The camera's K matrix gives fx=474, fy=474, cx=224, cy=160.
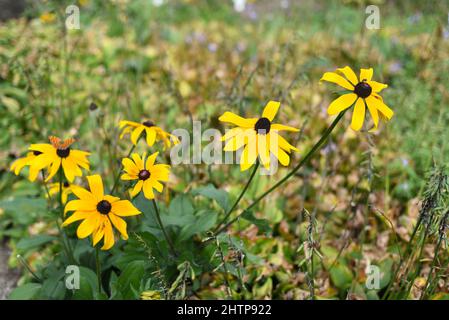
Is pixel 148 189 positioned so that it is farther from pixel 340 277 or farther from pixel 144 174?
pixel 340 277

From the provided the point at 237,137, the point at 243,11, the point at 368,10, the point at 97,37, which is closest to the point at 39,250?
the point at 237,137

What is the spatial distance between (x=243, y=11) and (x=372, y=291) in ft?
13.0

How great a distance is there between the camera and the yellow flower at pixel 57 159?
4.91 ft

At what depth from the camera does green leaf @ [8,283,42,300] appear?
6.05 ft

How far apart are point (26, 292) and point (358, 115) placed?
4.69 ft

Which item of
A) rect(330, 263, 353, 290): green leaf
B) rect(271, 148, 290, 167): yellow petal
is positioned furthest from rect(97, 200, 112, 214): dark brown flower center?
rect(330, 263, 353, 290): green leaf

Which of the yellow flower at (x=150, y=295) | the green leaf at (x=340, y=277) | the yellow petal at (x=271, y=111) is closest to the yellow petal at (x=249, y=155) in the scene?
the yellow petal at (x=271, y=111)

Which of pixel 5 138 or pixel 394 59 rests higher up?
pixel 394 59

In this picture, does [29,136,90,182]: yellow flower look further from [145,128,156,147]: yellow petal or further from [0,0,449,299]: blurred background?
[0,0,449,299]: blurred background

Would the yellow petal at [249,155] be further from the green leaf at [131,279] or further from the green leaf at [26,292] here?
the green leaf at [26,292]

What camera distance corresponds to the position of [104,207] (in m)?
1.39

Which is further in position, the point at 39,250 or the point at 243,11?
the point at 243,11
